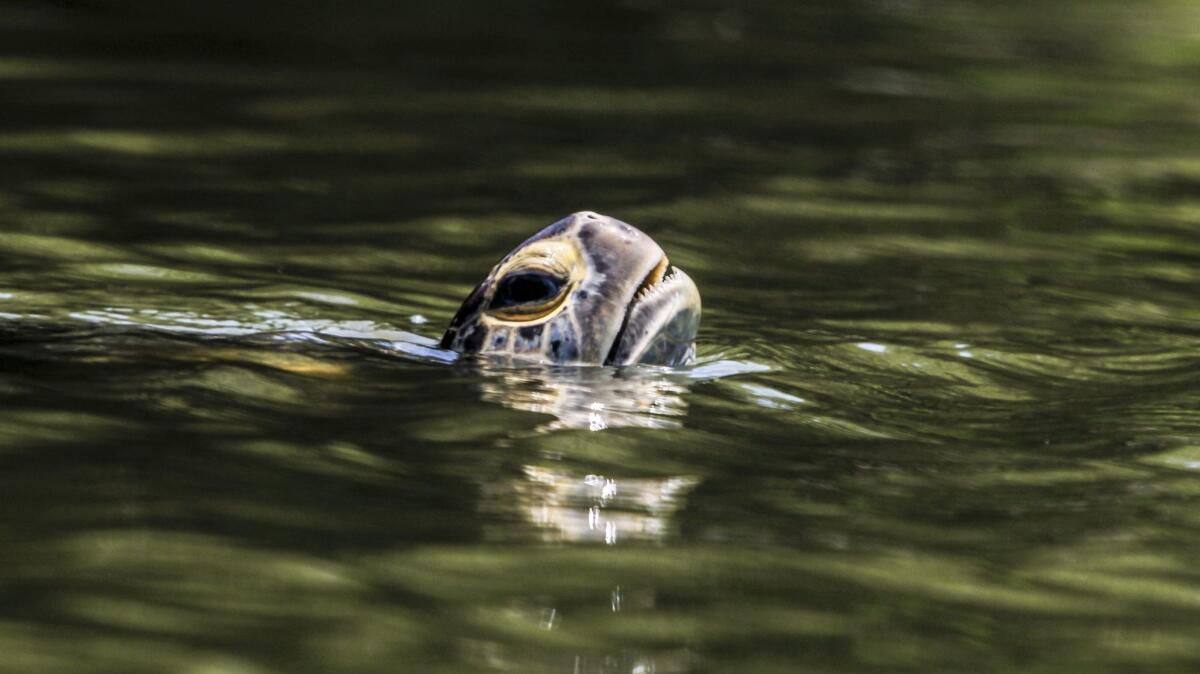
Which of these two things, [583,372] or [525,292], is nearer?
[583,372]

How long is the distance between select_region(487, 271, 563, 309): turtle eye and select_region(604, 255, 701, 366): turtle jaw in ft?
0.80

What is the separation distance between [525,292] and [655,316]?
43cm

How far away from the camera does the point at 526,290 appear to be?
221 inches

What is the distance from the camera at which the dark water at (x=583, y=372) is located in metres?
3.25

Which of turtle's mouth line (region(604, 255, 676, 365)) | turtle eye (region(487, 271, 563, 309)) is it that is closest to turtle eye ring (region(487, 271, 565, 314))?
turtle eye (region(487, 271, 563, 309))

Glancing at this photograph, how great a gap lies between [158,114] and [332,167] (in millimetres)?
1639

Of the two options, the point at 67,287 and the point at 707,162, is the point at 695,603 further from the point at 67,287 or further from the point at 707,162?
the point at 707,162

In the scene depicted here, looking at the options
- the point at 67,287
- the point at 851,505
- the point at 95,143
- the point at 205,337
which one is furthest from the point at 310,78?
the point at 851,505

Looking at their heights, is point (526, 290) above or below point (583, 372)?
above

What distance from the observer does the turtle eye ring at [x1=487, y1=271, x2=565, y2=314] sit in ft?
18.2

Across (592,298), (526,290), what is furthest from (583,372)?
(526,290)

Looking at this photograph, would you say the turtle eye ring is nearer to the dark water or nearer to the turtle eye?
the turtle eye

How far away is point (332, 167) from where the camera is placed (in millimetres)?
9734

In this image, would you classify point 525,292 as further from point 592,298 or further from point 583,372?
point 583,372
